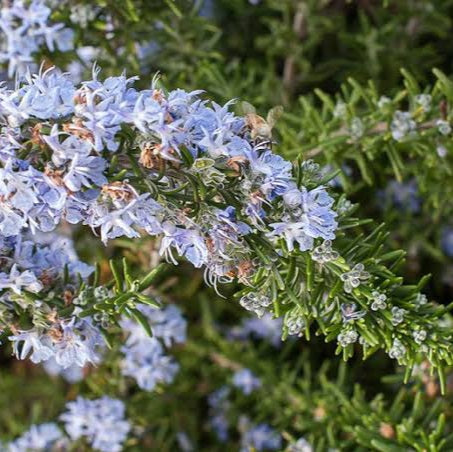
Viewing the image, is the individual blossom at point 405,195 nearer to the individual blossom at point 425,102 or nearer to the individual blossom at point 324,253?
the individual blossom at point 425,102

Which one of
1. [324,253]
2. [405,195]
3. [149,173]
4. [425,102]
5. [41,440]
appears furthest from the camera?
[405,195]

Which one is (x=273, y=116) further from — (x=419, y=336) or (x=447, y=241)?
(x=447, y=241)

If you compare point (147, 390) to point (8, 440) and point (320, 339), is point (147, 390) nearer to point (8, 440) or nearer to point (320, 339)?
point (8, 440)

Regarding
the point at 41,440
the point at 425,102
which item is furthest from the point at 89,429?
the point at 425,102

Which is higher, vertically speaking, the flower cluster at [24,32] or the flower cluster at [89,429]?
the flower cluster at [24,32]

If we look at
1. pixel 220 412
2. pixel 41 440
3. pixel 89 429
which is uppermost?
pixel 89 429

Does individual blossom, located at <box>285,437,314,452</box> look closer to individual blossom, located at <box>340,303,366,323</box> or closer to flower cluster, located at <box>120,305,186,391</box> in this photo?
flower cluster, located at <box>120,305,186,391</box>

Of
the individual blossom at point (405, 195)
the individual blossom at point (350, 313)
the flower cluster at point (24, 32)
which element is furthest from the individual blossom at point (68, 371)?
the individual blossom at point (350, 313)
